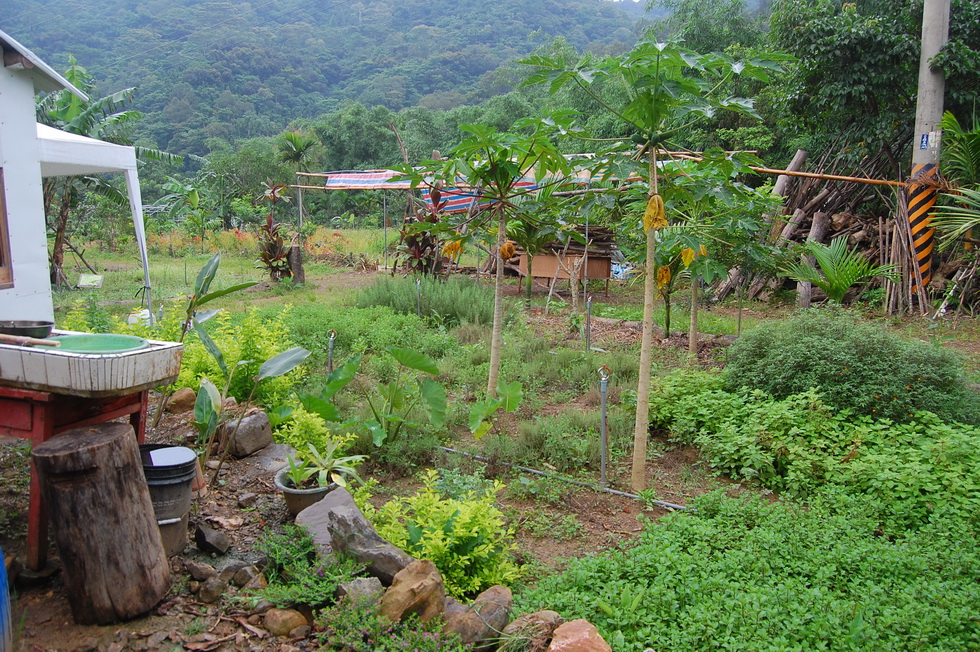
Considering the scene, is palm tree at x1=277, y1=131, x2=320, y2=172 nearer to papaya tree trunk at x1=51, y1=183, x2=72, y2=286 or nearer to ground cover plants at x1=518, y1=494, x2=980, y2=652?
papaya tree trunk at x1=51, y1=183, x2=72, y2=286

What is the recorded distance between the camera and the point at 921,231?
963 centimetres

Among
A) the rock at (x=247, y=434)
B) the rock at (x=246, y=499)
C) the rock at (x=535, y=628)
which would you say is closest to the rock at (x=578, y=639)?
the rock at (x=535, y=628)

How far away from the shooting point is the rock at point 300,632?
266 centimetres

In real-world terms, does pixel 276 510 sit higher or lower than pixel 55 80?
lower

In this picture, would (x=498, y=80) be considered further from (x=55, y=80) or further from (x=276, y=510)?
(x=276, y=510)

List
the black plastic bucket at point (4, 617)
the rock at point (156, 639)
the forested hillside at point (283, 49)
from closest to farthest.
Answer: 1. the black plastic bucket at point (4, 617)
2. the rock at point (156, 639)
3. the forested hillside at point (283, 49)

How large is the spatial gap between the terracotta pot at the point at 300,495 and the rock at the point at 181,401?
66.6 inches

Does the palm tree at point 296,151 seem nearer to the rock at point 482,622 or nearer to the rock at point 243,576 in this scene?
the rock at point 243,576

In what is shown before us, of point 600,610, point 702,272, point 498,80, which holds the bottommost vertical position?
point 600,610

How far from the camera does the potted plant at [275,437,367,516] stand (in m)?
3.60

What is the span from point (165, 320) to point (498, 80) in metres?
34.6

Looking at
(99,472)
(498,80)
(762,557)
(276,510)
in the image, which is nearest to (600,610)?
(762,557)

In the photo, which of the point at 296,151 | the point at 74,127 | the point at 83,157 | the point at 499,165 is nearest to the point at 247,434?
the point at 499,165

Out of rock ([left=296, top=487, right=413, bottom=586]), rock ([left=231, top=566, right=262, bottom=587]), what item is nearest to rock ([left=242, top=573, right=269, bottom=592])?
rock ([left=231, top=566, right=262, bottom=587])
